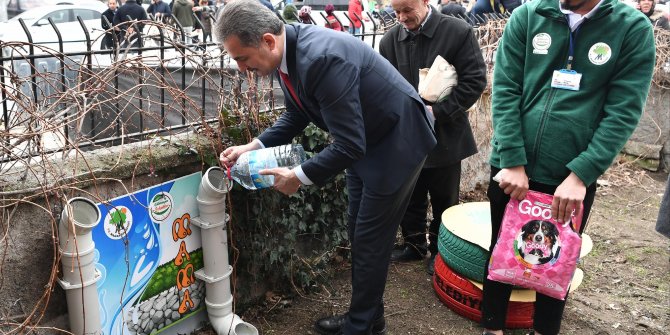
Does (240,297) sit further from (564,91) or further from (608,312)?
(608,312)

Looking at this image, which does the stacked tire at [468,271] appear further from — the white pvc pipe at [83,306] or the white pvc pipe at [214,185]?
the white pvc pipe at [83,306]

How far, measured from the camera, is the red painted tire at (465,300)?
3174 mm

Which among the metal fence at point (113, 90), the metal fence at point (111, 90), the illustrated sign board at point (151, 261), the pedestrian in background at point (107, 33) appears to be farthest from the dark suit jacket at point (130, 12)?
the illustrated sign board at point (151, 261)

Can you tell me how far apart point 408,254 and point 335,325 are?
107 cm

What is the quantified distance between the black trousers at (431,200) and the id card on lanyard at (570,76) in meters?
1.34

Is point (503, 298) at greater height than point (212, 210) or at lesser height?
lesser

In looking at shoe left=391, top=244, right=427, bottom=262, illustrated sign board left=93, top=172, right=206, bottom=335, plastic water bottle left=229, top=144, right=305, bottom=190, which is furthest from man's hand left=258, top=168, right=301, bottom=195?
shoe left=391, top=244, right=427, bottom=262

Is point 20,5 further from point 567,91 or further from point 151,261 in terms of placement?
point 567,91

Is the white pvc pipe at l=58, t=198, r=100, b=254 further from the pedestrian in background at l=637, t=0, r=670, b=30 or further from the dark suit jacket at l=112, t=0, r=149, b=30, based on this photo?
the dark suit jacket at l=112, t=0, r=149, b=30

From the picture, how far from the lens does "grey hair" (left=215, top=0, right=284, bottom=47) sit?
2113 millimetres

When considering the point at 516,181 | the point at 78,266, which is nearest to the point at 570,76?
the point at 516,181

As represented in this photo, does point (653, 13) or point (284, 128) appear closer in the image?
point (284, 128)

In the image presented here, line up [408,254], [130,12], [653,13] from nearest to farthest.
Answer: [408,254] < [653,13] < [130,12]

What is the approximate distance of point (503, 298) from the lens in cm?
281
